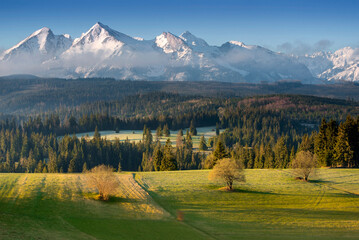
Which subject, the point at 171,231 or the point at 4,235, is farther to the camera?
the point at 171,231

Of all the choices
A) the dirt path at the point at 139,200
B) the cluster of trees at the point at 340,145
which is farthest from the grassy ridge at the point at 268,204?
the cluster of trees at the point at 340,145

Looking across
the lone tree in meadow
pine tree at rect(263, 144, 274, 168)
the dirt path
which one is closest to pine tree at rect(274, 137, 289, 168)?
pine tree at rect(263, 144, 274, 168)

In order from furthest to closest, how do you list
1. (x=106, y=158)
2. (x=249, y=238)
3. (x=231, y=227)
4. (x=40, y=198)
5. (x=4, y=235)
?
1. (x=106, y=158)
2. (x=40, y=198)
3. (x=231, y=227)
4. (x=249, y=238)
5. (x=4, y=235)

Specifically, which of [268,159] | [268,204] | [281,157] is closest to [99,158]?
[268,159]

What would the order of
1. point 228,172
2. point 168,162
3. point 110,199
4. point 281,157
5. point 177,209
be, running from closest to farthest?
point 177,209 < point 110,199 < point 228,172 < point 168,162 < point 281,157

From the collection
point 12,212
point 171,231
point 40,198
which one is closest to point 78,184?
point 40,198

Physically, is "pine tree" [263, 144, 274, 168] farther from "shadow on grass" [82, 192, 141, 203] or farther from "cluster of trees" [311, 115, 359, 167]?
"shadow on grass" [82, 192, 141, 203]

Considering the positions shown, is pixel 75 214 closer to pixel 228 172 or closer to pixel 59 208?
pixel 59 208

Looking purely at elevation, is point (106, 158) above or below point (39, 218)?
below

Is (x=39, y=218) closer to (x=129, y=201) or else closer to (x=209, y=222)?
(x=129, y=201)
